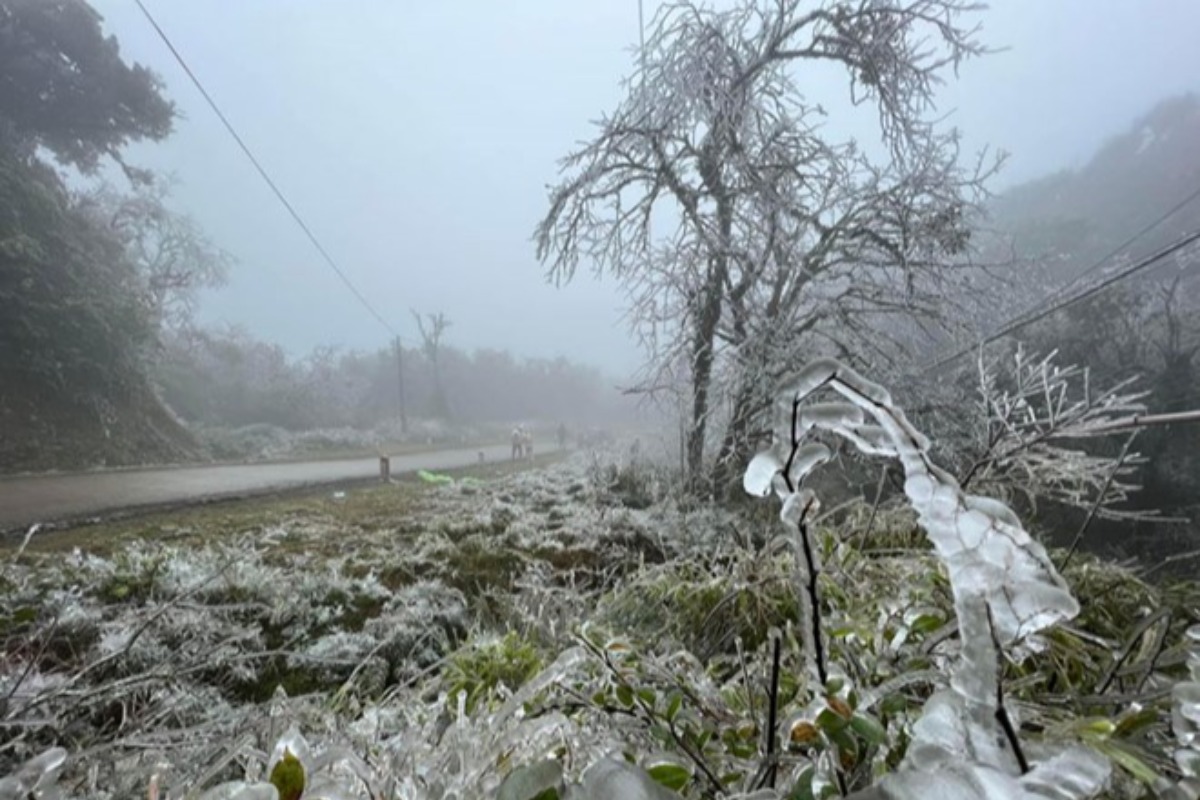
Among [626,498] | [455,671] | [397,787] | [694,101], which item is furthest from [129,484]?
[694,101]

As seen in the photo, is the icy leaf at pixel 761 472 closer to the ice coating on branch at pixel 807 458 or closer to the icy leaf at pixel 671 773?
the ice coating on branch at pixel 807 458

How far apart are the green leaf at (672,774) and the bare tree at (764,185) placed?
312 cm

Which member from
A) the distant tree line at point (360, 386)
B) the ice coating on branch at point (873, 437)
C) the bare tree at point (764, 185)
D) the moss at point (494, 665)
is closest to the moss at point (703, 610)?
the moss at point (494, 665)

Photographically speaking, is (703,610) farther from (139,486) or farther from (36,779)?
(139,486)

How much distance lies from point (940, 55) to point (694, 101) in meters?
1.93

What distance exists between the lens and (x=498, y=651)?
1.10 meters

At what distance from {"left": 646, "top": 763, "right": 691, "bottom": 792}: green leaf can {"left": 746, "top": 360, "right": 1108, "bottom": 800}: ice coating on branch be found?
0.35 ft

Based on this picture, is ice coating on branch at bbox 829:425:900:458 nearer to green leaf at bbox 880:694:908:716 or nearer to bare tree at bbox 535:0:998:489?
green leaf at bbox 880:694:908:716

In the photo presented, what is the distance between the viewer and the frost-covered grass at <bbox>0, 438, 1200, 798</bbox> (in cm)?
34

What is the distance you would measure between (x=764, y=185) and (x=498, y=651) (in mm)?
3331

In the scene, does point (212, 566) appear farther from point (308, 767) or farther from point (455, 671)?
point (308, 767)

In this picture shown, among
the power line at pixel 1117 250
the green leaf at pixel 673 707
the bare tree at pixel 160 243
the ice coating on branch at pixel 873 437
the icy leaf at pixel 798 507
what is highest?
→ the bare tree at pixel 160 243

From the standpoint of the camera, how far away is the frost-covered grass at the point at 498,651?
34 cm

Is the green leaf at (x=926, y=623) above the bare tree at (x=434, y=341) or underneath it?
underneath
